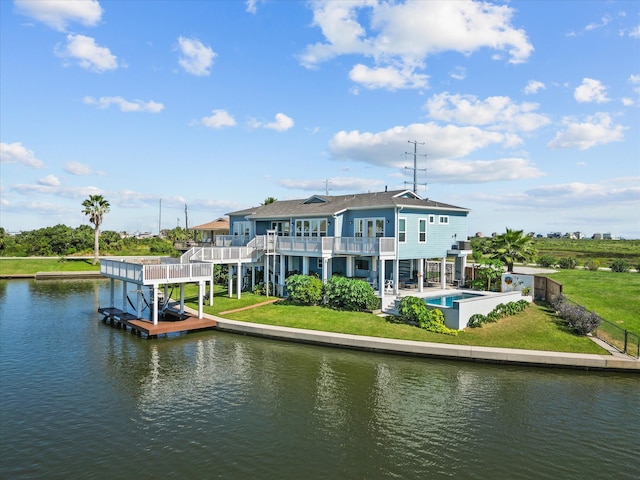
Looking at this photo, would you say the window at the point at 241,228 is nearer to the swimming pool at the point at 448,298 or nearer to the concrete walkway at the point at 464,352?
the concrete walkway at the point at 464,352

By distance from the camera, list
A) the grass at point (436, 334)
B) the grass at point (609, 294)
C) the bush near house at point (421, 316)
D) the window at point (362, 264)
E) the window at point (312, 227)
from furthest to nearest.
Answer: the window at point (312, 227), the window at point (362, 264), the grass at point (609, 294), the bush near house at point (421, 316), the grass at point (436, 334)

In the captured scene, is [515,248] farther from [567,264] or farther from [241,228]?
[241,228]

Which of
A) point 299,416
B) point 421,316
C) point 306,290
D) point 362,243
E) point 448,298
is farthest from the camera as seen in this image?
point 362,243

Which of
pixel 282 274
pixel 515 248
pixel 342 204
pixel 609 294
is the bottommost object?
pixel 609 294

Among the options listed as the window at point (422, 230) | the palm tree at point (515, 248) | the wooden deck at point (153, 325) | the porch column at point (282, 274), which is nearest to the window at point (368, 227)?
the window at point (422, 230)

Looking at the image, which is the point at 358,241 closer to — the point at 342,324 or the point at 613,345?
the point at 342,324

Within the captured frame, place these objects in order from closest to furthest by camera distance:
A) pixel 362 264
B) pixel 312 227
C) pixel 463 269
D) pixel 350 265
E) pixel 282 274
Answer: pixel 350 265
pixel 362 264
pixel 282 274
pixel 463 269
pixel 312 227

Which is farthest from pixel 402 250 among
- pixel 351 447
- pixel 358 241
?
pixel 351 447

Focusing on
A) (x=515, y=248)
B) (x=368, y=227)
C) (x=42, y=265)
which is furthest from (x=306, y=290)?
(x=42, y=265)
